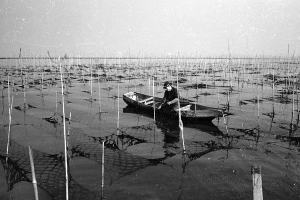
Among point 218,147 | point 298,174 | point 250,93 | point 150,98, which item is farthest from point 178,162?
point 250,93

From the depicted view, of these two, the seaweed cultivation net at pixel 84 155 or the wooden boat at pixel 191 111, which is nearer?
the seaweed cultivation net at pixel 84 155

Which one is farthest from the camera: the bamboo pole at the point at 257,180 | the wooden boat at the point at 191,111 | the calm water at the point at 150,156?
the wooden boat at the point at 191,111

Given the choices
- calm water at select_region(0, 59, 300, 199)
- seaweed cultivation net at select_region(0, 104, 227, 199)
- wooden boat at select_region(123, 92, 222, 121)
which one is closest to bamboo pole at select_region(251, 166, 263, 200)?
calm water at select_region(0, 59, 300, 199)

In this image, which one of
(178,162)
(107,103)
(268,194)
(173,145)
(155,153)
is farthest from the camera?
(107,103)

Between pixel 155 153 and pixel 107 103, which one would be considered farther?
pixel 107 103

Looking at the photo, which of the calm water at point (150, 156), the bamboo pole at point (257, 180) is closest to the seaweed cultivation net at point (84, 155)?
the calm water at point (150, 156)

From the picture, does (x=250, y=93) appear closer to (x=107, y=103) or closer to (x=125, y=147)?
(x=107, y=103)

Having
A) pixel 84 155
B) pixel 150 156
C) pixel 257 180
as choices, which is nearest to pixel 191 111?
pixel 150 156

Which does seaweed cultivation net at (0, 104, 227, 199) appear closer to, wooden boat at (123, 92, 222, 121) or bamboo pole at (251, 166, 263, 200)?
wooden boat at (123, 92, 222, 121)

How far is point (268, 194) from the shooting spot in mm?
4008

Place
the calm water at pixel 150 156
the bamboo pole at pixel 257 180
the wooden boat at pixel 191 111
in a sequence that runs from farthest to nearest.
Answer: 1. the wooden boat at pixel 191 111
2. the calm water at pixel 150 156
3. the bamboo pole at pixel 257 180

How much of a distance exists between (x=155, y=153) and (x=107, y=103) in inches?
241

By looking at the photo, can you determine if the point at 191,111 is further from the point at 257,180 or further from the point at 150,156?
the point at 257,180

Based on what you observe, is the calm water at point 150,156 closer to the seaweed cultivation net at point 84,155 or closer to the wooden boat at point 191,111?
the seaweed cultivation net at point 84,155
